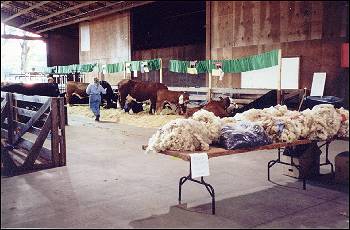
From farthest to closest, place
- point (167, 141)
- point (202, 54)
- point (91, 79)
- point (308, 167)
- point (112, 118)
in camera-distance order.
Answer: point (91, 79) → point (202, 54) → point (112, 118) → point (308, 167) → point (167, 141)

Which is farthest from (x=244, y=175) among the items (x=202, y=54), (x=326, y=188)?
(x=202, y=54)

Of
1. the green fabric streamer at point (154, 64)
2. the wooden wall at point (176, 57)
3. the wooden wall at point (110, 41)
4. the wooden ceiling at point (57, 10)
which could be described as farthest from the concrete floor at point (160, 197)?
the wooden wall at point (110, 41)

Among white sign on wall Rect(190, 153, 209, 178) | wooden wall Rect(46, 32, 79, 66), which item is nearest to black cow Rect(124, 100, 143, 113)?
white sign on wall Rect(190, 153, 209, 178)

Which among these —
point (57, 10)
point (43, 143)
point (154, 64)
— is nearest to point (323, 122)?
point (43, 143)

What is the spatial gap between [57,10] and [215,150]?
22.4m

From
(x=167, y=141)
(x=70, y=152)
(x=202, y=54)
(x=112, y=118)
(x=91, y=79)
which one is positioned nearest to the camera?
(x=167, y=141)

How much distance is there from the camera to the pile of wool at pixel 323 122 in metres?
5.89

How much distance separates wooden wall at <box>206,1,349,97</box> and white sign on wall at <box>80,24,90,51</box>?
12.4m

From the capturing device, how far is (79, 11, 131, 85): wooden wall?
23500 mm

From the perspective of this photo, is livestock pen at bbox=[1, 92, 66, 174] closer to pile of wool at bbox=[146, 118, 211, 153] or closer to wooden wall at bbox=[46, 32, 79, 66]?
pile of wool at bbox=[146, 118, 211, 153]

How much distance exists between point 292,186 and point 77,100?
18271 millimetres

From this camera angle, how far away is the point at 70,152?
922 centimetres

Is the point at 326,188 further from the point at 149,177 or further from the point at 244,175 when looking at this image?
the point at 149,177

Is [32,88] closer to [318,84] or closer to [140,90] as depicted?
[140,90]
